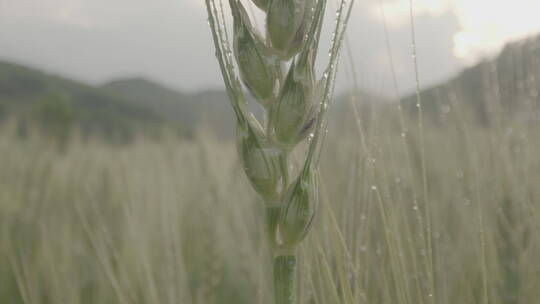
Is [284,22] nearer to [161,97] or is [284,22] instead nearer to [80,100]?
[80,100]

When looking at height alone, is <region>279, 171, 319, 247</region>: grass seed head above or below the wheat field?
above

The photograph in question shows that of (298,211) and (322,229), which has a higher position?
(298,211)

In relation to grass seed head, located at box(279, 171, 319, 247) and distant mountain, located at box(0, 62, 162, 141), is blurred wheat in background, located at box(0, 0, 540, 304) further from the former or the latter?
distant mountain, located at box(0, 62, 162, 141)

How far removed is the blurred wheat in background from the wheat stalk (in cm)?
5

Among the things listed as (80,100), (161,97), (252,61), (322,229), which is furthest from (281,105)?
(161,97)

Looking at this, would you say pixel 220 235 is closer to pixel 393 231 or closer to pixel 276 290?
pixel 393 231

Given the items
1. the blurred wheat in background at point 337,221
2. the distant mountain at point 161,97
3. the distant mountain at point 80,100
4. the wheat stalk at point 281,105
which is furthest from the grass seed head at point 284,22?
the distant mountain at point 161,97

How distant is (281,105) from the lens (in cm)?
36

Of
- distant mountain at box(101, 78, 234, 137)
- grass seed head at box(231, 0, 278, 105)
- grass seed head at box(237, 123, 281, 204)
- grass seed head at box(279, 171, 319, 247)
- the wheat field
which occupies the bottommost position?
the wheat field

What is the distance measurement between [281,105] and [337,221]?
42 centimetres

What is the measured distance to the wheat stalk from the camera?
0.34m

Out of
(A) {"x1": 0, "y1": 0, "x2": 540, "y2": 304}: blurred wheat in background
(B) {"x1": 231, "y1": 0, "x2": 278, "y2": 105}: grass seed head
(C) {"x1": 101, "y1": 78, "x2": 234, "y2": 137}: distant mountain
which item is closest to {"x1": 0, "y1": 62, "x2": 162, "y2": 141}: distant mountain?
(C) {"x1": 101, "y1": 78, "x2": 234, "y2": 137}: distant mountain

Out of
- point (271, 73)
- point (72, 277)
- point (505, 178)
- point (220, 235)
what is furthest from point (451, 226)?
point (271, 73)

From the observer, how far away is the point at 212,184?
2.07 meters
